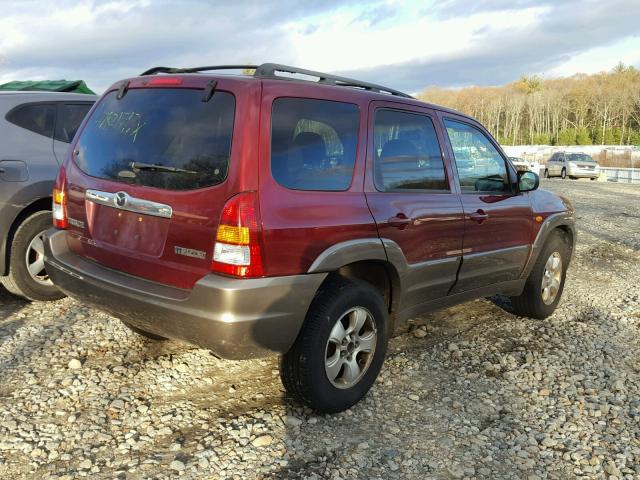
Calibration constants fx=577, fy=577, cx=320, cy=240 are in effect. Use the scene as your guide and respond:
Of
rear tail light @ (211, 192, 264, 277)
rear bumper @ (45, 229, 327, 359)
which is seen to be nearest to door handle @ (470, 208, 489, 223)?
rear bumper @ (45, 229, 327, 359)

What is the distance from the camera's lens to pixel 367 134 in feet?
11.2

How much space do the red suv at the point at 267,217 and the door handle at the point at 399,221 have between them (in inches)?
0.5

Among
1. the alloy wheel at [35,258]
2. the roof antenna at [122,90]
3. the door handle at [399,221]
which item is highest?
the roof antenna at [122,90]

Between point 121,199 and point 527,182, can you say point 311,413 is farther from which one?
point 527,182

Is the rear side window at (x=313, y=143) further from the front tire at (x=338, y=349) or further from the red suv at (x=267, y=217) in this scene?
the front tire at (x=338, y=349)

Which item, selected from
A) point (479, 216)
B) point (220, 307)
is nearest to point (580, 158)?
point (479, 216)

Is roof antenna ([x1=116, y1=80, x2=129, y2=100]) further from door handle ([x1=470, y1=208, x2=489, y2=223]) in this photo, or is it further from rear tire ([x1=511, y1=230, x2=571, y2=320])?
rear tire ([x1=511, y1=230, x2=571, y2=320])

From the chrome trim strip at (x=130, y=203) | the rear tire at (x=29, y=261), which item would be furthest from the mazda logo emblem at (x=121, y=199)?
the rear tire at (x=29, y=261)

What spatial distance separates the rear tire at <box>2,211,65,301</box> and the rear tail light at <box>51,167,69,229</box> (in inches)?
49.8

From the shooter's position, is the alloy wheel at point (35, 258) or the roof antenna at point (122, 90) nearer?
the roof antenna at point (122, 90)

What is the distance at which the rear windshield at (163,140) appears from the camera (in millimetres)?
2879

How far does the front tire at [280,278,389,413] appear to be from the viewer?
3068mm

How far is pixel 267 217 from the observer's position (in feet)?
9.14

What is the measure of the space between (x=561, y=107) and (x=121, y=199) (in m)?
98.6
